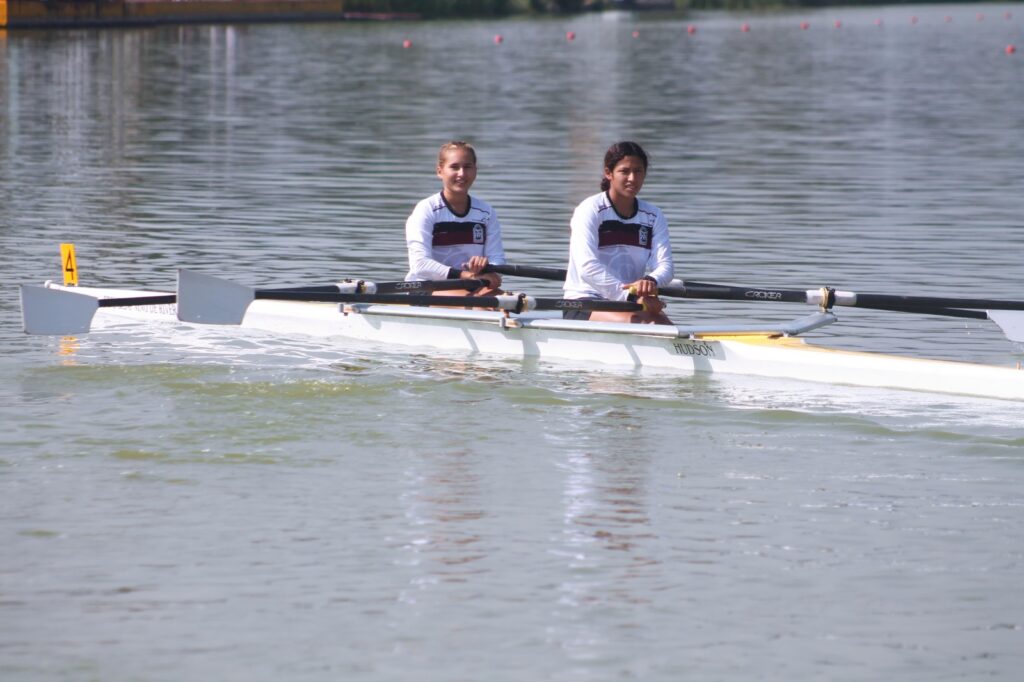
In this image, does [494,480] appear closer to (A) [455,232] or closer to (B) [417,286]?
(B) [417,286]

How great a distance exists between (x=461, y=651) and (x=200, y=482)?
2364 millimetres

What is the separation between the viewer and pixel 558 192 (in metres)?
20.4

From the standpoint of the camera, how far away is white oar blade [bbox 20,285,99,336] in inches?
401

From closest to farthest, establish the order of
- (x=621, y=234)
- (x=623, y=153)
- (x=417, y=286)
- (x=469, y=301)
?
(x=623, y=153), (x=469, y=301), (x=621, y=234), (x=417, y=286)

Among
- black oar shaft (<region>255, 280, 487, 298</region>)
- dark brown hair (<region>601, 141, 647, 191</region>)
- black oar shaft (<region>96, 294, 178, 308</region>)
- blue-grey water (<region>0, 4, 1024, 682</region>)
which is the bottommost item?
blue-grey water (<region>0, 4, 1024, 682</region>)

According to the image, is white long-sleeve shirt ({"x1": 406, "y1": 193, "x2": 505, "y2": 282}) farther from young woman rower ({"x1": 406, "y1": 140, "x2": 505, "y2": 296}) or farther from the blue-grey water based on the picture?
the blue-grey water

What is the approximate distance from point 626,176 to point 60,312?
11.5ft

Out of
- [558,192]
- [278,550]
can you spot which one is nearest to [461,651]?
[278,550]

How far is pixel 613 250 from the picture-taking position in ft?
34.0

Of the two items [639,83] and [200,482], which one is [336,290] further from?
[639,83]

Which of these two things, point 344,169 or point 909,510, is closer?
point 909,510

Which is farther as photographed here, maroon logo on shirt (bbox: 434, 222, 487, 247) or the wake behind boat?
maroon logo on shirt (bbox: 434, 222, 487, 247)

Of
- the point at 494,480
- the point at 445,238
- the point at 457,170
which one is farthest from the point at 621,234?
the point at 494,480

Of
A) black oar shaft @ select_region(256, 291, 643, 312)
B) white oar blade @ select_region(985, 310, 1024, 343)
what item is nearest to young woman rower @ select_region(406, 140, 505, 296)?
black oar shaft @ select_region(256, 291, 643, 312)
